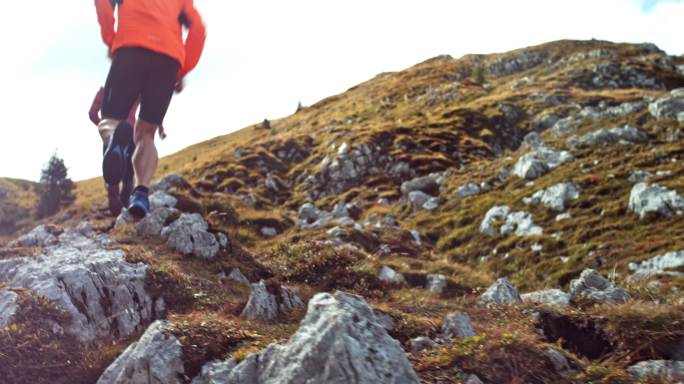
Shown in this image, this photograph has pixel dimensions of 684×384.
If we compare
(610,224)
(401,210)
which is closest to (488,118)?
(401,210)

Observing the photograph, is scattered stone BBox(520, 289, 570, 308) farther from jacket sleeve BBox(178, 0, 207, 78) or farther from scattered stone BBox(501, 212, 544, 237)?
scattered stone BBox(501, 212, 544, 237)

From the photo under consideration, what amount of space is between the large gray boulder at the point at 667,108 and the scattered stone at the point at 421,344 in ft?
119

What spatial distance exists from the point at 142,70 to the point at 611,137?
33.3 meters

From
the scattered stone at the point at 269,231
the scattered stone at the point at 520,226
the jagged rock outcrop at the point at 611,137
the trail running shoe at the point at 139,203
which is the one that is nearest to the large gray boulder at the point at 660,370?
Result: the trail running shoe at the point at 139,203

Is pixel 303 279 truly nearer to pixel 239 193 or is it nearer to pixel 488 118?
pixel 239 193

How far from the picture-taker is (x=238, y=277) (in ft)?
36.0

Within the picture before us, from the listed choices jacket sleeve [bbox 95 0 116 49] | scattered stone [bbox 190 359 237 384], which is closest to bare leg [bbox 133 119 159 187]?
jacket sleeve [bbox 95 0 116 49]

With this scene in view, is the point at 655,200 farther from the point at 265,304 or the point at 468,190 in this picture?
the point at 265,304

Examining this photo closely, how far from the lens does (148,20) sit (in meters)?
6.98

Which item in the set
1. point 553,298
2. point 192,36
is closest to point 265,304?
point 192,36

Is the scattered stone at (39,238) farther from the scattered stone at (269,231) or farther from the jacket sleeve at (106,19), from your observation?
the jacket sleeve at (106,19)

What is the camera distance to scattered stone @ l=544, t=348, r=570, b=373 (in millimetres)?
5137

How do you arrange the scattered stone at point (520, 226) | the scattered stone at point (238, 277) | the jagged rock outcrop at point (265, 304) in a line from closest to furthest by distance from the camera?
the jagged rock outcrop at point (265, 304)
the scattered stone at point (238, 277)
the scattered stone at point (520, 226)

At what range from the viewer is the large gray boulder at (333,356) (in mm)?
4355
